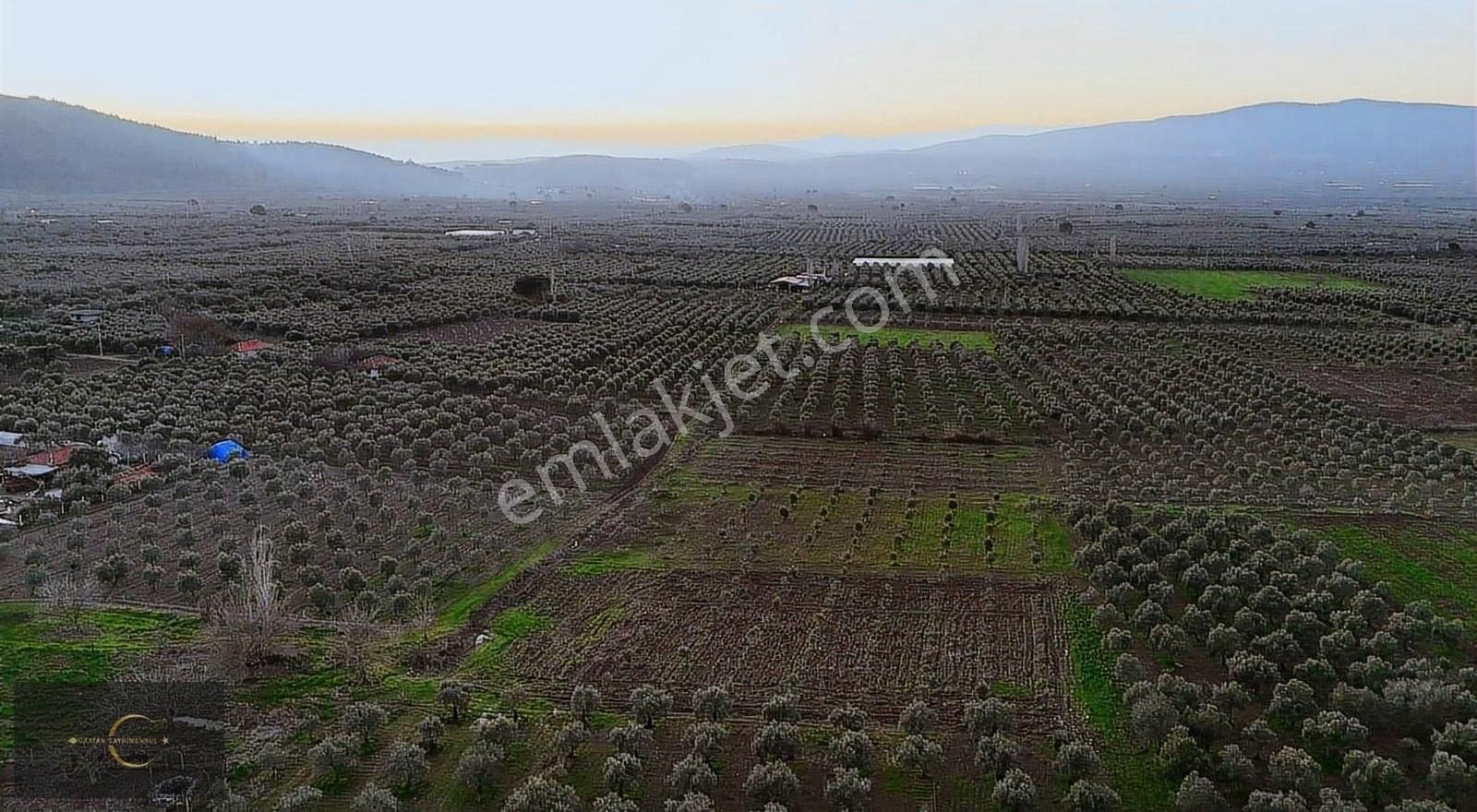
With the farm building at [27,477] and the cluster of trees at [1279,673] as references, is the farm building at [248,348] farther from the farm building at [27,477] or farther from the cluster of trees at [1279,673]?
the cluster of trees at [1279,673]

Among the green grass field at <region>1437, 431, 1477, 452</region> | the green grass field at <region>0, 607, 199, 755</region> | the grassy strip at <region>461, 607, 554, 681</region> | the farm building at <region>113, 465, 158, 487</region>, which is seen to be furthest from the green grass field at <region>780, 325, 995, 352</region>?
the green grass field at <region>0, 607, 199, 755</region>

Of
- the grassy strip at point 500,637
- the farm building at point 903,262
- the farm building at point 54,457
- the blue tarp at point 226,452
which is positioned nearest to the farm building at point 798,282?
the farm building at point 903,262

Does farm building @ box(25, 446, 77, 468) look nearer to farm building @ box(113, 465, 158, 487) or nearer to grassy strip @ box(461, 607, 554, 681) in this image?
farm building @ box(113, 465, 158, 487)

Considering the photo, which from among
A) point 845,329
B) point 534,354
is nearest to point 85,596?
point 534,354

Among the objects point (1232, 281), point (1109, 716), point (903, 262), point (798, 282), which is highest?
point (903, 262)

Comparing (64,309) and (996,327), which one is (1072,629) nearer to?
(996,327)

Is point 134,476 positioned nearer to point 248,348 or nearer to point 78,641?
point 78,641

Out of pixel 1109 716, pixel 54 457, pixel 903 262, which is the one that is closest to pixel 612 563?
pixel 1109 716
